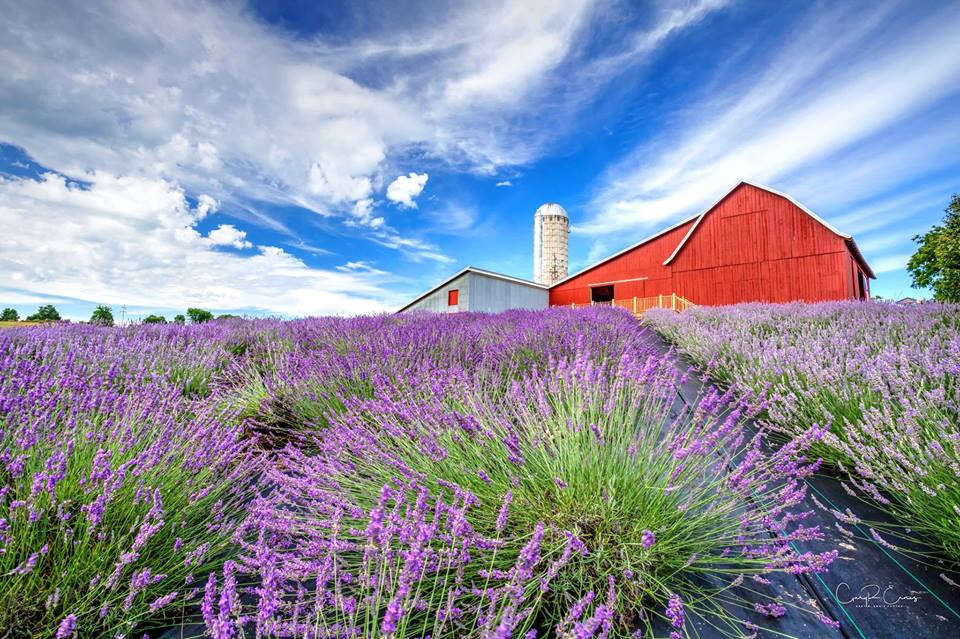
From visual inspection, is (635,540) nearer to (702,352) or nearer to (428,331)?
(428,331)

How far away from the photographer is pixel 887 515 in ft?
5.68

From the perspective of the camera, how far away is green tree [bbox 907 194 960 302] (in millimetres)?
16703

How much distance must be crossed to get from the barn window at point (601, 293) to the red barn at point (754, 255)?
8.09 feet

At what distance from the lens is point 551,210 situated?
24.5 m

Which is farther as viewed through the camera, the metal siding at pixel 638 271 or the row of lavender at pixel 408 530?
the metal siding at pixel 638 271

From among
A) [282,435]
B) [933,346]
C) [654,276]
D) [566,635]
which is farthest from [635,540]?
[654,276]

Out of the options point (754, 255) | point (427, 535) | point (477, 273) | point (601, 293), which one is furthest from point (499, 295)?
point (427, 535)

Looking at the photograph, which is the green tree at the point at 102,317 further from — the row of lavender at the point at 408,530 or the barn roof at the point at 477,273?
the barn roof at the point at 477,273

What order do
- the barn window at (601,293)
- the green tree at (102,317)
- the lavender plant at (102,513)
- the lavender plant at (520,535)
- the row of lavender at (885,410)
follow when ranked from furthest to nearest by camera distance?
the barn window at (601,293), the green tree at (102,317), the row of lavender at (885,410), the lavender plant at (102,513), the lavender plant at (520,535)

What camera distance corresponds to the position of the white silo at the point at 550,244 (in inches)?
959

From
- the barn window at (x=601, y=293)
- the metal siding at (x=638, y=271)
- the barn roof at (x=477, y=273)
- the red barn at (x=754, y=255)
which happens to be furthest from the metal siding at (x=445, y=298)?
the red barn at (x=754, y=255)

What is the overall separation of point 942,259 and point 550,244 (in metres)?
16.9

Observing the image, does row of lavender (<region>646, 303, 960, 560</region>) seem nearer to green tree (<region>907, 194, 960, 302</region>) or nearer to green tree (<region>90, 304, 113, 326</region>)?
green tree (<region>90, 304, 113, 326</region>)

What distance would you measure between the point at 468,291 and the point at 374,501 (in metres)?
16.8
